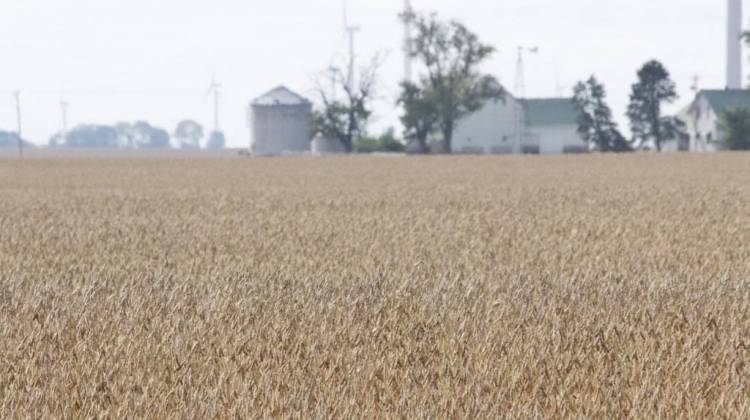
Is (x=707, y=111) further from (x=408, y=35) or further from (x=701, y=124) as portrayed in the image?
(x=408, y=35)

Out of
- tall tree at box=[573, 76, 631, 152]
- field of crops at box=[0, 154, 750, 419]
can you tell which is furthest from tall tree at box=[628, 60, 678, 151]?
field of crops at box=[0, 154, 750, 419]

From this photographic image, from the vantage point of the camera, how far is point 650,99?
9619 centimetres

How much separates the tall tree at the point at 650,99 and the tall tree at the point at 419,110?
15.0 metres

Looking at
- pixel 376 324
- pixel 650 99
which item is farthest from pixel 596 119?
pixel 376 324

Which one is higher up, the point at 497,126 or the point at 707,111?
the point at 707,111

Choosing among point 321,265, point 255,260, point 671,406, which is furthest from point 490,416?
point 255,260

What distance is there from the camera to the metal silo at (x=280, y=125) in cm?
12400

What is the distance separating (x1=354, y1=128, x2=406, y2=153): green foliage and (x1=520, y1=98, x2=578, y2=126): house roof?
1294 centimetres

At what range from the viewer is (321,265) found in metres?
9.84

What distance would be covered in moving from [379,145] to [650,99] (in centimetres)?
2321

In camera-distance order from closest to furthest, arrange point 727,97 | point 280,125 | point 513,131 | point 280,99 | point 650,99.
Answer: point 650,99, point 727,97, point 513,131, point 280,125, point 280,99

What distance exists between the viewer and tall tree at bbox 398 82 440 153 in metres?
100

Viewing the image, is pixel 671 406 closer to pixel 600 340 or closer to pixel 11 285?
pixel 600 340

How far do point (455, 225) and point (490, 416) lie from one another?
34.5 ft
